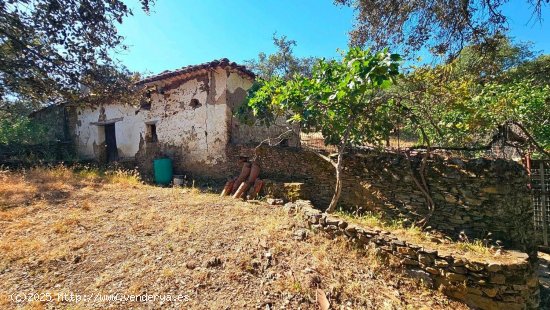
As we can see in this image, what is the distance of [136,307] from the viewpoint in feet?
8.93

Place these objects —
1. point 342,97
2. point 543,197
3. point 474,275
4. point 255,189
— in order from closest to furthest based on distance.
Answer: point 474,275
point 342,97
point 543,197
point 255,189

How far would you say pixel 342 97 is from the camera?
4.49 metres

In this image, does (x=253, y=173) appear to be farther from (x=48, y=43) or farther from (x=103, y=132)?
(x=103, y=132)

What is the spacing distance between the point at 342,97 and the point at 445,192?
115 inches

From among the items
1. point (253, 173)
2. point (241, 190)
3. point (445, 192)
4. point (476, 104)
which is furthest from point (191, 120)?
point (476, 104)

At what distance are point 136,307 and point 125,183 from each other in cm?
578

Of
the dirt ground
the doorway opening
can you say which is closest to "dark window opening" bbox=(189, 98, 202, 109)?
the dirt ground

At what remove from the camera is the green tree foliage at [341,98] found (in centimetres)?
392

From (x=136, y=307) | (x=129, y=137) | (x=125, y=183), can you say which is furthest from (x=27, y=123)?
(x=136, y=307)

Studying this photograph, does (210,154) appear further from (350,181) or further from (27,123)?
(27,123)

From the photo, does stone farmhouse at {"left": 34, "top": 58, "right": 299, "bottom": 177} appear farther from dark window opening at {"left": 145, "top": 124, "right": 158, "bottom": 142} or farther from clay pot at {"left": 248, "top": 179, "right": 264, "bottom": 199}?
clay pot at {"left": 248, "top": 179, "right": 264, "bottom": 199}

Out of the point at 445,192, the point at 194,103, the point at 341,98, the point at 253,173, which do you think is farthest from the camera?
the point at 194,103

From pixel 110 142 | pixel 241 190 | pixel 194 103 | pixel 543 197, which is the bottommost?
pixel 543 197

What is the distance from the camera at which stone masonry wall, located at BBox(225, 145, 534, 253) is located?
4.82 meters
